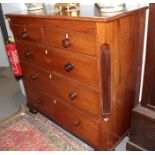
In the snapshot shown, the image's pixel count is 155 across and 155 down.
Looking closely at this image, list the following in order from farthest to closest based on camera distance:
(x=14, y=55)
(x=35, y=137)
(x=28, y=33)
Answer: (x=14, y=55), (x=35, y=137), (x=28, y=33)

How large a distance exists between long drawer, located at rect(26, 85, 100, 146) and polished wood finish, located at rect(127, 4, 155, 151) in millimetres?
269

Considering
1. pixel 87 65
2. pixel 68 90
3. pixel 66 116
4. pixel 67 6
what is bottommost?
pixel 66 116

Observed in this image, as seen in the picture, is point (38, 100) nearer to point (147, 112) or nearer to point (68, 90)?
point (68, 90)

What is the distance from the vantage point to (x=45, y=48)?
132 centimetres

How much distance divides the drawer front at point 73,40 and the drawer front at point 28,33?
3.8 inches

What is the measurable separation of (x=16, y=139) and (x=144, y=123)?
1100 mm

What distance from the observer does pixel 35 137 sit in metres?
1.67

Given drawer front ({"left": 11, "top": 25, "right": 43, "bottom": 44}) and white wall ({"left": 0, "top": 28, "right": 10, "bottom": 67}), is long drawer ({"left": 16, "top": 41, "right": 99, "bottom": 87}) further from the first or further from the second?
white wall ({"left": 0, "top": 28, "right": 10, "bottom": 67})

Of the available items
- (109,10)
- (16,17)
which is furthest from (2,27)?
(109,10)

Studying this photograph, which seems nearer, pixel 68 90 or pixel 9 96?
pixel 68 90

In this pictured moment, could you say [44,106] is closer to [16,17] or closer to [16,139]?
[16,139]

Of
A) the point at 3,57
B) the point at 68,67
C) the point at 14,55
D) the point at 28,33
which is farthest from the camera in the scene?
the point at 3,57

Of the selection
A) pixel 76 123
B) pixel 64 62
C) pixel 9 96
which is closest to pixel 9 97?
pixel 9 96

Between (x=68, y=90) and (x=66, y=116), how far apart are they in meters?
0.28
